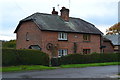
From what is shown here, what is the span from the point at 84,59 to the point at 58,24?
27.3ft

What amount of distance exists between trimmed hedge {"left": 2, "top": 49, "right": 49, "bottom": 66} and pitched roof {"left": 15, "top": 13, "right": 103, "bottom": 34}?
24.8 feet

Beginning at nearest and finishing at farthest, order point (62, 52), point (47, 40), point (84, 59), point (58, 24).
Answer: point (84, 59), point (47, 40), point (62, 52), point (58, 24)

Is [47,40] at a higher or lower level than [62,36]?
lower

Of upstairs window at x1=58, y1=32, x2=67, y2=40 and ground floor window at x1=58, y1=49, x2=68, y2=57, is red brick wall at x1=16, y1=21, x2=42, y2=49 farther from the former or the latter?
ground floor window at x1=58, y1=49, x2=68, y2=57

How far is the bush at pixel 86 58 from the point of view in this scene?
93.8ft

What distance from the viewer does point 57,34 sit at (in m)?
34.3

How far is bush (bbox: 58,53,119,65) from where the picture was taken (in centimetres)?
2858

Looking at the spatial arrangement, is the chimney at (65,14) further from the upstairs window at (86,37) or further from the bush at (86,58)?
the bush at (86,58)

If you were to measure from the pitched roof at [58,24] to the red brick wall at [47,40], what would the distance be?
793 mm

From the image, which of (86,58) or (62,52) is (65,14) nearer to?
(62,52)

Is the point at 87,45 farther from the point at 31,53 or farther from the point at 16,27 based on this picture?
the point at 31,53

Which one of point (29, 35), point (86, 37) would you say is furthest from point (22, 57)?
point (86, 37)

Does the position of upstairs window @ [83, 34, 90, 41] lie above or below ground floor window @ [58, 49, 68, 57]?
above

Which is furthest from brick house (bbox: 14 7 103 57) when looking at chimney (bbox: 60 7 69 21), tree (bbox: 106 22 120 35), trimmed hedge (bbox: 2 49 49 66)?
tree (bbox: 106 22 120 35)
